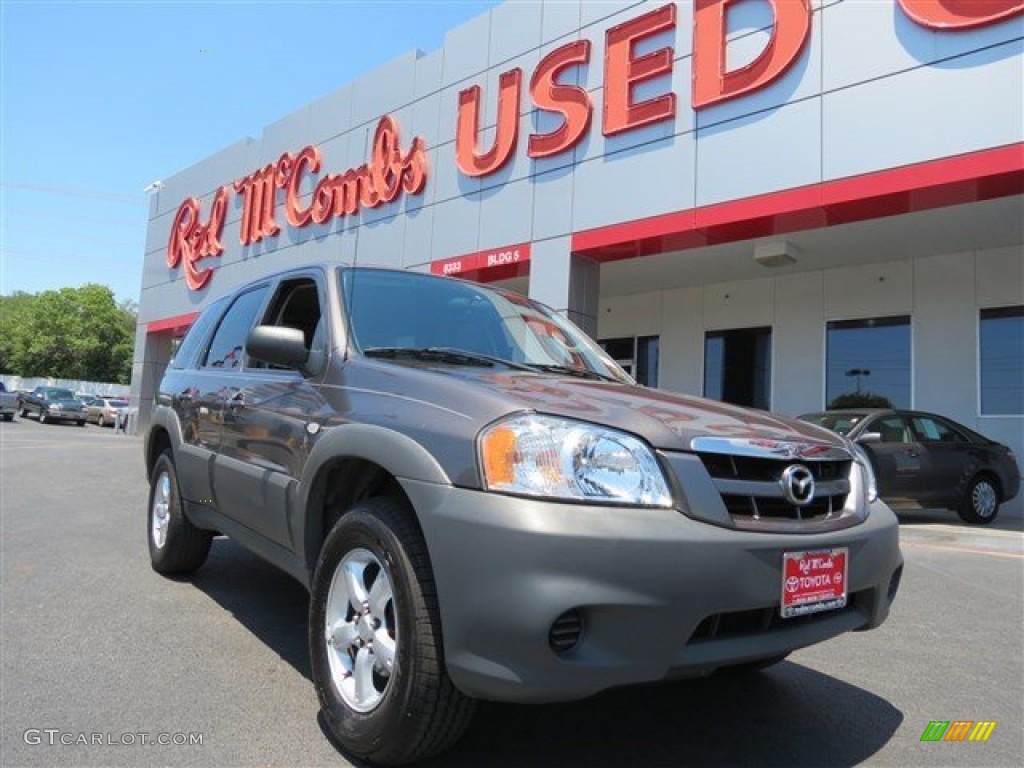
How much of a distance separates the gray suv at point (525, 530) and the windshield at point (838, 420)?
7.06 meters

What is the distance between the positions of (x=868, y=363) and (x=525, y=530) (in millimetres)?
13559

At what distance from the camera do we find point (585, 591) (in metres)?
2.12

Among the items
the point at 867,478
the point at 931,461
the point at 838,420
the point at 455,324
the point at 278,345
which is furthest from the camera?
the point at 931,461

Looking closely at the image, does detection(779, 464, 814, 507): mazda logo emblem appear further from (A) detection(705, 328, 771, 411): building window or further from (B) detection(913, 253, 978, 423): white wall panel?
(A) detection(705, 328, 771, 411): building window

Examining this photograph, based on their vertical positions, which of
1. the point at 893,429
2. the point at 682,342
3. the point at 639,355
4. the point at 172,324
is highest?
the point at 172,324

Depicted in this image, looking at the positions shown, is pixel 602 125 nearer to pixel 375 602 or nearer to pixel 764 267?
pixel 764 267

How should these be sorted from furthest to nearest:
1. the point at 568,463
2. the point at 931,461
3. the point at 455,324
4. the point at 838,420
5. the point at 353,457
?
the point at 931,461
the point at 838,420
the point at 455,324
the point at 353,457
the point at 568,463

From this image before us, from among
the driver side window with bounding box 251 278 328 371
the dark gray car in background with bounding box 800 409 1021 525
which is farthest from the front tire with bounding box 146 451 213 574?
the dark gray car in background with bounding box 800 409 1021 525

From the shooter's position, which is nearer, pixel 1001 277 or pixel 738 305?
pixel 1001 277

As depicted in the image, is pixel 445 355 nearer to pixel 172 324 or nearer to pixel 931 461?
pixel 931 461

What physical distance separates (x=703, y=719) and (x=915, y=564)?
4.77 metres

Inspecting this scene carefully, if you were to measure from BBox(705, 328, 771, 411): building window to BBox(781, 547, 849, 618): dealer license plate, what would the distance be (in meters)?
13.0

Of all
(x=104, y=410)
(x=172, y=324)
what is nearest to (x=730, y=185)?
(x=172, y=324)

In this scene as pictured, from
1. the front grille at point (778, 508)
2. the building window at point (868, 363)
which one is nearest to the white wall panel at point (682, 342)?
the building window at point (868, 363)
